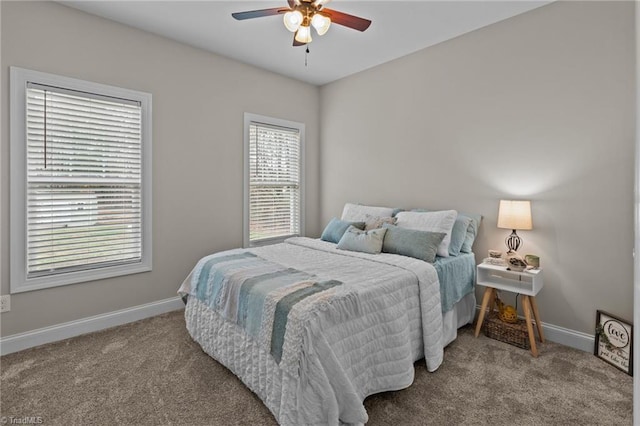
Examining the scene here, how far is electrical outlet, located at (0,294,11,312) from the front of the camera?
8.05ft

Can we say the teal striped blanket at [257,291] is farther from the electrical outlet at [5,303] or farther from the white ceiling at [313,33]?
the white ceiling at [313,33]

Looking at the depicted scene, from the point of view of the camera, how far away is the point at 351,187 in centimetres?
434

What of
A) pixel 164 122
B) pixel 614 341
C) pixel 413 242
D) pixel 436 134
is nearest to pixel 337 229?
pixel 413 242

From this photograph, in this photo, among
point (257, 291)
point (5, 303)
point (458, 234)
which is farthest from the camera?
point (458, 234)

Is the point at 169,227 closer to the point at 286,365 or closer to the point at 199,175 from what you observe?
the point at 199,175

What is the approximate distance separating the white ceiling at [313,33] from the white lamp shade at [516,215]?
1695mm

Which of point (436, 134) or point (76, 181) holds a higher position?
point (436, 134)

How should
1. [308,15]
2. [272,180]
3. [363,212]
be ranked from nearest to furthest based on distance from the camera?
[308,15]
[363,212]
[272,180]

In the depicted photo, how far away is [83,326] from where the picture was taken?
2.80m

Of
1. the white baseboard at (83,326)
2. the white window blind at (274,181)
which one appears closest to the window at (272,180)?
the white window blind at (274,181)

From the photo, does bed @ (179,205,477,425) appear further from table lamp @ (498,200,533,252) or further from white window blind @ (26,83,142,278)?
white window blind @ (26,83,142,278)

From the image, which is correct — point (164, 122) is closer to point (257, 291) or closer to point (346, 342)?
point (257, 291)

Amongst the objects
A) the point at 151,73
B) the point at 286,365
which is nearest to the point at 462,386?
the point at 286,365

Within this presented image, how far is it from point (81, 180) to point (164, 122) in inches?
37.3
